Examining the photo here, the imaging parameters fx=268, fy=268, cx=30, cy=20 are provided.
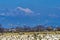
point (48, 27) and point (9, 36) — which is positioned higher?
point (48, 27)

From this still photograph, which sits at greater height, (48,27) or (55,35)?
(48,27)

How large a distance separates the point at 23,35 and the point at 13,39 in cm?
116

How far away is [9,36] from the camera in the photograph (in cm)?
2923

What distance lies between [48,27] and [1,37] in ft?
27.1

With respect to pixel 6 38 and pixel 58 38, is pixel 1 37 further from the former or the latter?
pixel 58 38

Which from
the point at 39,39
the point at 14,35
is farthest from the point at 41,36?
the point at 14,35

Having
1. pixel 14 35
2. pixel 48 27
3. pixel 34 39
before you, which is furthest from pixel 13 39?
pixel 48 27

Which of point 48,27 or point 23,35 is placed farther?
point 48,27

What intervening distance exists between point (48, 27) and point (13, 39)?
801 cm

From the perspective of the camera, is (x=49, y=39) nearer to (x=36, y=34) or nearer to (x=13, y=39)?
(x=36, y=34)

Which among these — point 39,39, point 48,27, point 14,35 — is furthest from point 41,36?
point 48,27

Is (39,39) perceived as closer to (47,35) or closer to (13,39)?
(47,35)

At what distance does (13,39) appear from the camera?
29.0 meters

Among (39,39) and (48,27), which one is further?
(48,27)
